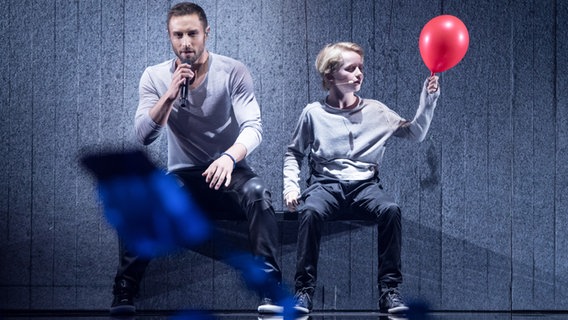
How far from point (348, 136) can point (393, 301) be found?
2.64 ft

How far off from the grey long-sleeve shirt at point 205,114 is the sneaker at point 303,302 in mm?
705

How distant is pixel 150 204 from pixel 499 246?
177 centimetres

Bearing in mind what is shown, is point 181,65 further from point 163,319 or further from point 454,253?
point 454,253

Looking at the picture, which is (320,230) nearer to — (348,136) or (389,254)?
(389,254)

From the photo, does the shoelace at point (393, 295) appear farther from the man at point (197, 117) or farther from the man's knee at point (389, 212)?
the man at point (197, 117)

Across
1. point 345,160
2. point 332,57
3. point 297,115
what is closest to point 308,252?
point 345,160

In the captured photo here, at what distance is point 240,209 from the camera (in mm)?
3598

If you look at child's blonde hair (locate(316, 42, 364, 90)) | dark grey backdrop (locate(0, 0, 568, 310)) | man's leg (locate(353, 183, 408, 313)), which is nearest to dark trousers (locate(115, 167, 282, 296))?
dark grey backdrop (locate(0, 0, 568, 310))

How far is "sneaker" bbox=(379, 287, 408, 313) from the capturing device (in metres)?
3.42

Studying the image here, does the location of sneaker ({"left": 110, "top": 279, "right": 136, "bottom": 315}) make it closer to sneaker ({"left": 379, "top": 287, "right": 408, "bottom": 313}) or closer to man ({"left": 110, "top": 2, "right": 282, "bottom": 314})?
man ({"left": 110, "top": 2, "right": 282, "bottom": 314})

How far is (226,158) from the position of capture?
3.53 metres

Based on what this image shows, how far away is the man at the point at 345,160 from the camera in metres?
3.45

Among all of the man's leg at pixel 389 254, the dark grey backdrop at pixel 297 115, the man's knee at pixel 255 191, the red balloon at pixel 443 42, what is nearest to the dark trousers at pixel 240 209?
the man's knee at pixel 255 191

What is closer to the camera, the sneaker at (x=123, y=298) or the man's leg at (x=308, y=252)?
the man's leg at (x=308, y=252)
